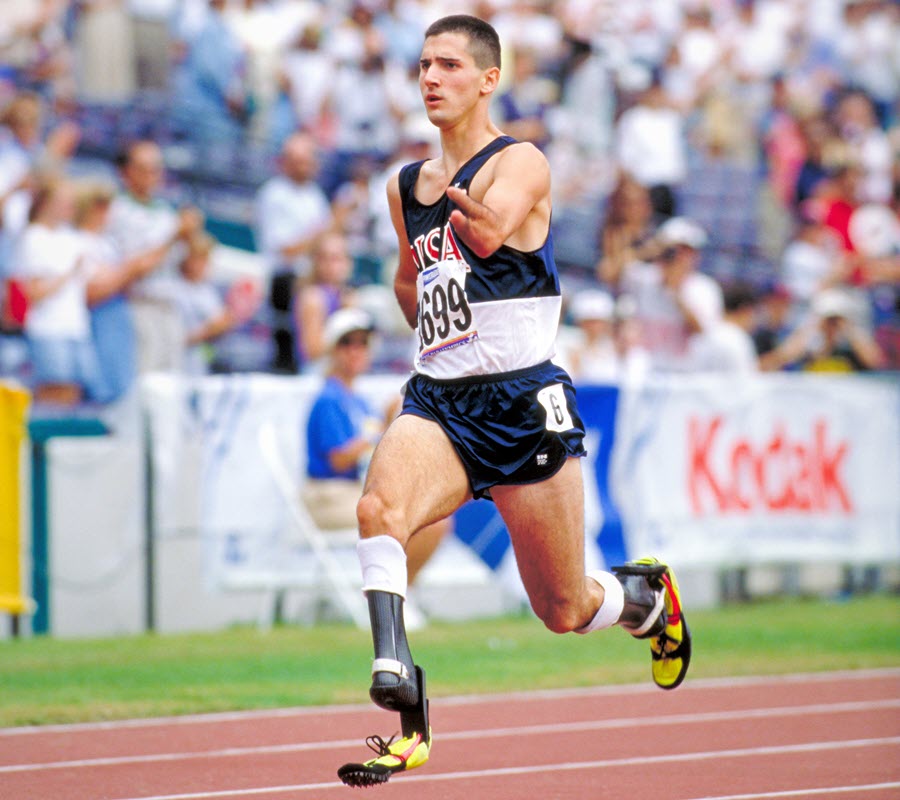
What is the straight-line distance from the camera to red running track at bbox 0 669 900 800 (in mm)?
5727

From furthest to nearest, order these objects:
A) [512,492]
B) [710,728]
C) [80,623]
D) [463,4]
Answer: [463,4] < [80,623] < [710,728] < [512,492]

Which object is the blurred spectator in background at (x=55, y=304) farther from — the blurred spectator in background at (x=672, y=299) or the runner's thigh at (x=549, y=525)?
the runner's thigh at (x=549, y=525)

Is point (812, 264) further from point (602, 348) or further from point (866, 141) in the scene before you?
point (602, 348)

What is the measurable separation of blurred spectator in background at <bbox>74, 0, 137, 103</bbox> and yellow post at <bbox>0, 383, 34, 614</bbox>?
5598mm

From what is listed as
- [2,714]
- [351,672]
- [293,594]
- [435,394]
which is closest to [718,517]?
[293,594]

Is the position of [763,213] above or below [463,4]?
below

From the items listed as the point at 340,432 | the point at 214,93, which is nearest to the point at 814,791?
the point at 340,432

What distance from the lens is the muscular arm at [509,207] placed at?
525 centimetres

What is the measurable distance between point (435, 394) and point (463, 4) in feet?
40.1

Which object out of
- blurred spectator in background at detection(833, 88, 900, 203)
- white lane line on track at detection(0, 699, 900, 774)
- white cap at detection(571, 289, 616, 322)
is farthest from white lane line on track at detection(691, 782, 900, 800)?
blurred spectator in background at detection(833, 88, 900, 203)

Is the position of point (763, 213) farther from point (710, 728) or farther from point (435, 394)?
point (435, 394)

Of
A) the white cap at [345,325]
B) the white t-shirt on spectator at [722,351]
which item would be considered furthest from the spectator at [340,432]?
the white t-shirt on spectator at [722,351]

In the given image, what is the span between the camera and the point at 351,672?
8984 mm

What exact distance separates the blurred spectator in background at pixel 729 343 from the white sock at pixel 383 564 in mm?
8004
